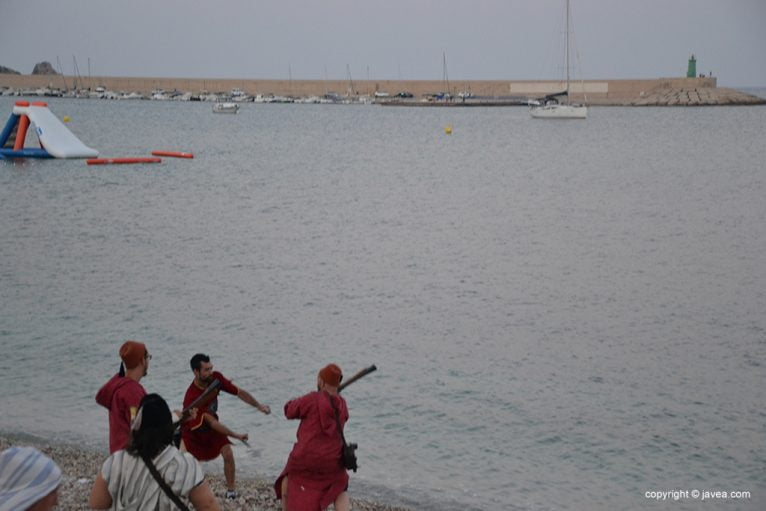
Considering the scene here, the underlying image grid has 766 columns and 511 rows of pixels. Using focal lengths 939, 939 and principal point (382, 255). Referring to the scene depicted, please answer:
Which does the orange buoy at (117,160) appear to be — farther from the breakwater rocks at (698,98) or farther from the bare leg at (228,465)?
the breakwater rocks at (698,98)

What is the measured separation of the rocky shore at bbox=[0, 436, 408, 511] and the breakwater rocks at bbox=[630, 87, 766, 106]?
150262 mm

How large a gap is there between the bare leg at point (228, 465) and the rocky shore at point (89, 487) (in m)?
0.15

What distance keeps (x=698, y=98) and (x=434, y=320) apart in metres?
143

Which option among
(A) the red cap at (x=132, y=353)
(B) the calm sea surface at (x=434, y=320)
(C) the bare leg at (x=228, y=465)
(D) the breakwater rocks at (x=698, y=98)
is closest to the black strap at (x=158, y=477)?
(A) the red cap at (x=132, y=353)

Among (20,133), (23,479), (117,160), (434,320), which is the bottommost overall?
(434,320)

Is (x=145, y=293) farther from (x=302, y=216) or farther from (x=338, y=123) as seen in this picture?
(x=338, y=123)

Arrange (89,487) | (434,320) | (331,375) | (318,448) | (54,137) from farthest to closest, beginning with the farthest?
→ 1. (54,137)
2. (434,320)
3. (89,487)
4. (318,448)
5. (331,375)

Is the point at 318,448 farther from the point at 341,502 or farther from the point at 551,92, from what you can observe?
the point at 551,92

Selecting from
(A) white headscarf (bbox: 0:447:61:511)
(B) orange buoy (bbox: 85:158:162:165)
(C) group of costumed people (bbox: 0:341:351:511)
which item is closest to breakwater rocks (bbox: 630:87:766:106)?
(B) orange buoy (bbox: 85:158:162:165)

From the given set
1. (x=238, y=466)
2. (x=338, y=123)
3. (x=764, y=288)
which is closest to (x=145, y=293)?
(x=238, y=466)

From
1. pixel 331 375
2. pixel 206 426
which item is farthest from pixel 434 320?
pixel 331 375

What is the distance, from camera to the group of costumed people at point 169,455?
3.54m

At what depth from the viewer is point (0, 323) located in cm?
1723

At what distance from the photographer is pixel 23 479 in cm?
347
